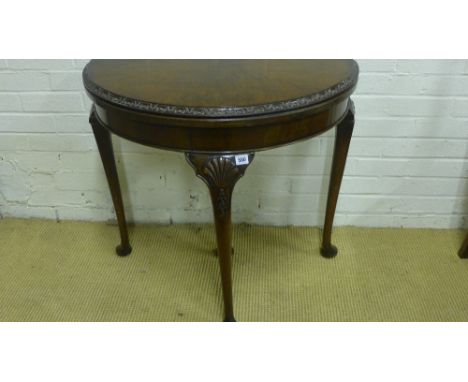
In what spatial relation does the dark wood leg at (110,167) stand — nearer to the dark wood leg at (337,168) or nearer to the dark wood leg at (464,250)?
the dark wood leg at (337,168)

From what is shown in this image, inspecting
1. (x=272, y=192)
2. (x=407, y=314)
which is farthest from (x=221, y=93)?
(x=407, y=314)

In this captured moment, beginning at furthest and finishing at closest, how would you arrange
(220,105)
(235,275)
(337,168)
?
1. (235,275)
2. (337,168)
3. (220,105)

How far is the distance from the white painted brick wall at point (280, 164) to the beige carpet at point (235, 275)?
0.18 feet

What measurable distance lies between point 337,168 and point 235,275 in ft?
1.23

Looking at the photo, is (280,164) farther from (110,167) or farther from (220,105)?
(220,105)

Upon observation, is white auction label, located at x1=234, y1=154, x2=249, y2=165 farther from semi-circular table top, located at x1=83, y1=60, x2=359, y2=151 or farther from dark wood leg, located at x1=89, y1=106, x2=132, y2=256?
dark wood leg, located at x1=89, y1=106, x2=132, y2=256

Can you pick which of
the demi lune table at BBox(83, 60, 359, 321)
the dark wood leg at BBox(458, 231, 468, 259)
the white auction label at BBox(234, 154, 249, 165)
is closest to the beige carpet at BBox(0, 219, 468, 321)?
the dark wood leg at BBox(458, 231, 468, 259)

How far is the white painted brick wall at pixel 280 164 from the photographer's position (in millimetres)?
1135

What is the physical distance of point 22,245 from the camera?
130 centimetres

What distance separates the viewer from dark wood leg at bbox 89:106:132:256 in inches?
39.5

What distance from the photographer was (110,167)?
109 cm

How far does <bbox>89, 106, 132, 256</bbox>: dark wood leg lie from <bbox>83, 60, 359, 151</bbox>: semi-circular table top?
0.13m

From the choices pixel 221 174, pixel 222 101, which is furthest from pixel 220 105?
pixel 221 174

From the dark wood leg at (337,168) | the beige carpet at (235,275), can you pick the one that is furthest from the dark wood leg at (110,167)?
the dark wood leg at (337,168)
